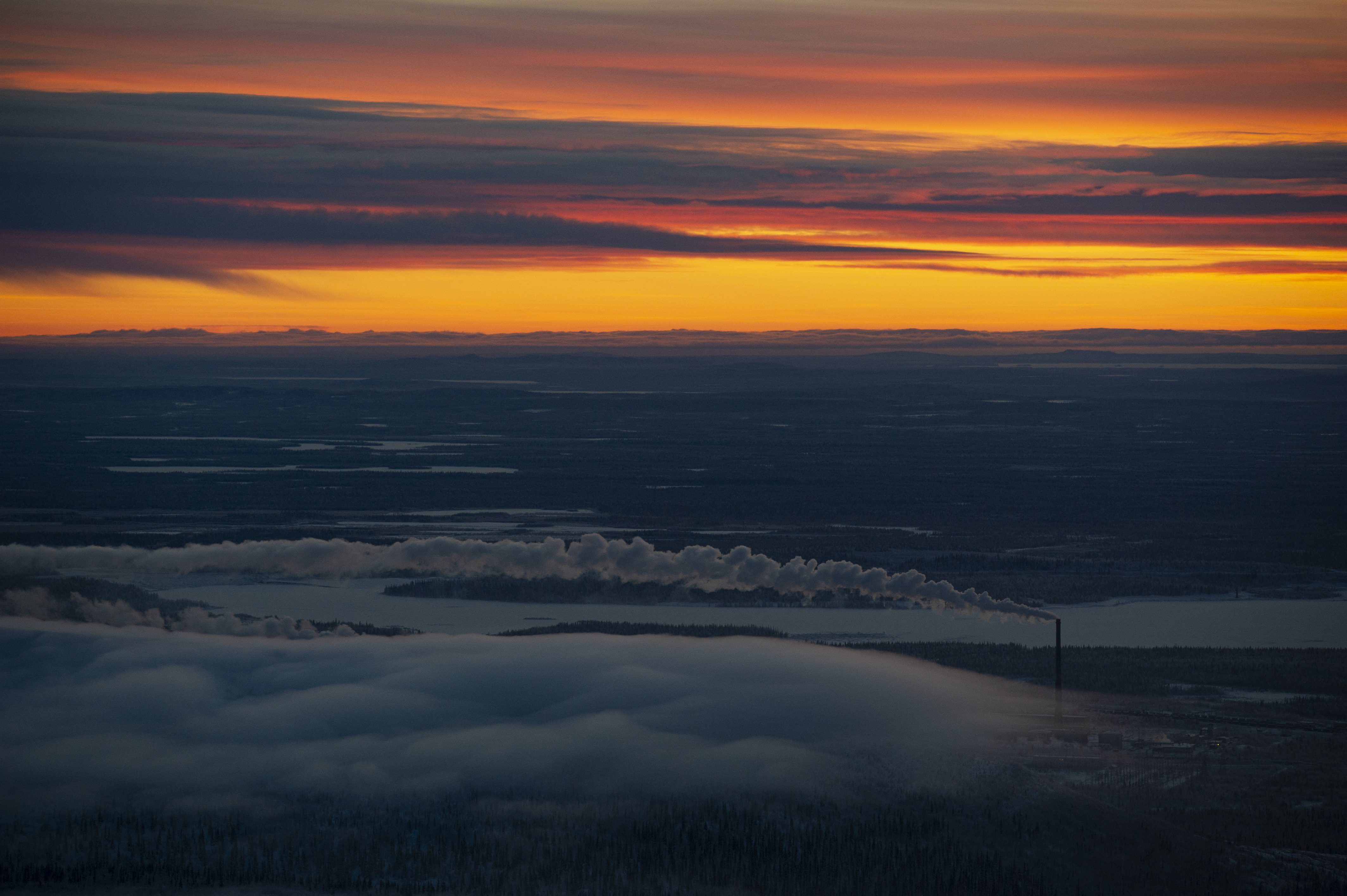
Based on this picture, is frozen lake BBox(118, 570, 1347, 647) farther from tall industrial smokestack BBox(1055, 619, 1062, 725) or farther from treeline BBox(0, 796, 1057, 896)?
treeline BBox(0, 796, 1057, 896)

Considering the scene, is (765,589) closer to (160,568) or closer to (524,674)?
(524,674)

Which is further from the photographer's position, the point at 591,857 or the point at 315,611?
the point at 315,611

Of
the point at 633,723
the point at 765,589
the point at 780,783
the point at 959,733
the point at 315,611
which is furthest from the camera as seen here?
the point at 765,589

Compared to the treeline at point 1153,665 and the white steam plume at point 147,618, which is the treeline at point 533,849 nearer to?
the treeline at point 1153,665

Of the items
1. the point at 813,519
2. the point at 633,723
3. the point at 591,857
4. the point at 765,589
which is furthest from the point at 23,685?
the point at 813,519

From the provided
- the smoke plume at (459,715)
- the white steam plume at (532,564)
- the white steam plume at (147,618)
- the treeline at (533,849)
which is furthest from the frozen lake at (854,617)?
the treeline at (533,849)

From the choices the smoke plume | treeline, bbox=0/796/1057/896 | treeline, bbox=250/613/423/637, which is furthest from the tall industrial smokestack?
treeline, bbox=250/613/423/637
